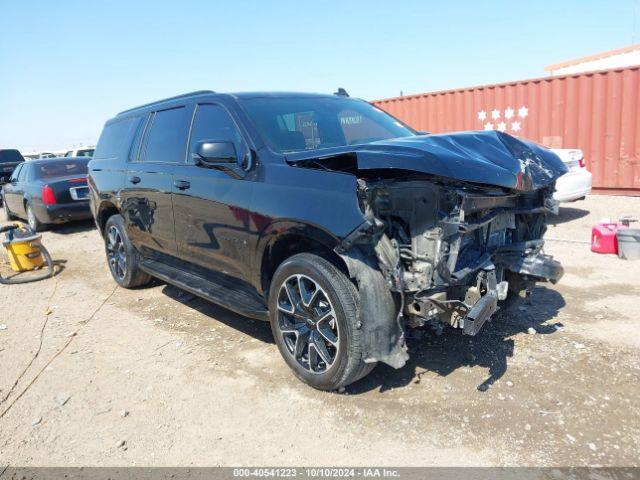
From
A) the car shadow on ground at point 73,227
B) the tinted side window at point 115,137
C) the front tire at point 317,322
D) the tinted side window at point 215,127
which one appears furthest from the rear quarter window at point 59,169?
the front tire at point 317,322

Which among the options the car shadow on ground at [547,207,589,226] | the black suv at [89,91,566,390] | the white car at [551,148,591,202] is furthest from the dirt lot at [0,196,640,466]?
the car shadow on ground at [547,207,589,226]

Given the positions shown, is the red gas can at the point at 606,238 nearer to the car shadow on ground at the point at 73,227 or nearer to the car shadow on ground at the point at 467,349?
the car shadow on ground at the point at 467,349

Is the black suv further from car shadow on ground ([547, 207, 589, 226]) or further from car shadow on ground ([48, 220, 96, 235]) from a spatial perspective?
car shadow on ground ([48, 220, 96, 235])

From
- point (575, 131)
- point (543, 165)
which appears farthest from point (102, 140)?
point (575, 131)

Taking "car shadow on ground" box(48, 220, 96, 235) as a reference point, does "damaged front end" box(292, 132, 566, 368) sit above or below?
above

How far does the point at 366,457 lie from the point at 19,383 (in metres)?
2.79

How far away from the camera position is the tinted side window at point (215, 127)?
3779 mm

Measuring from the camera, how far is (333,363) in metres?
3.17

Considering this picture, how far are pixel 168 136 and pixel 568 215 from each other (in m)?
7.55

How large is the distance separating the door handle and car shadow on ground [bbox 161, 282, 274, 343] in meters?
1.35

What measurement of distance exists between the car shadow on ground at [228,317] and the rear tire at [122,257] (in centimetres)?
36

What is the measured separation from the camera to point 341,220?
292 centimetres

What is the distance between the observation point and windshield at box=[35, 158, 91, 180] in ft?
35.2

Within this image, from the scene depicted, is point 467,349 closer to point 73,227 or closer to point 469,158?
point 469,158
